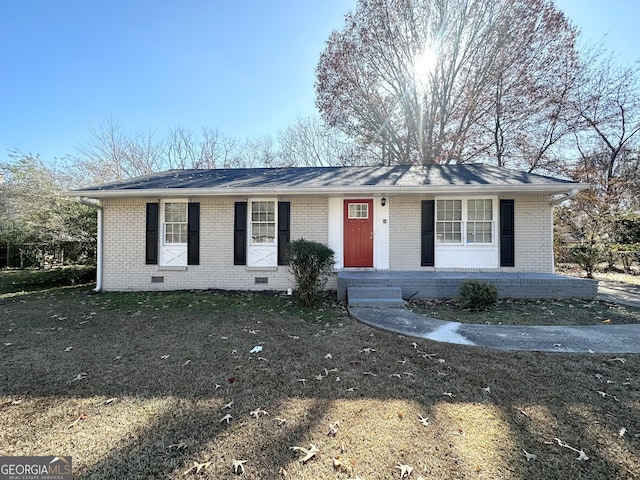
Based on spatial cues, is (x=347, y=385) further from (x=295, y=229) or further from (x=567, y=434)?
(x=295, y=229)

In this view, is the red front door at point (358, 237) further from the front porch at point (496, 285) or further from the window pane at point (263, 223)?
the window pane at point (263, 223)

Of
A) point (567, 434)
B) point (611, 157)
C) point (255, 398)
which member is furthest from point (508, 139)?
point (255, 398)

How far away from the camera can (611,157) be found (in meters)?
14.5

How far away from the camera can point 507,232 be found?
7637mm

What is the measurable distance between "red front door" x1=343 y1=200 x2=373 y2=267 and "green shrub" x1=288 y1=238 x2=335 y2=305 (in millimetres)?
1892

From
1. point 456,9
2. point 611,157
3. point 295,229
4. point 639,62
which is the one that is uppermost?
point 456,9

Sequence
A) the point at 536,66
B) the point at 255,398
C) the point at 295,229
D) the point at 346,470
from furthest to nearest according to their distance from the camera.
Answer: the point at 536,66
the point at 295,229
the point at 255,398
the point at 346,470

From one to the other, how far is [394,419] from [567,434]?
1.24 meters

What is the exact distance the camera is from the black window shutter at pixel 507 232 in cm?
763

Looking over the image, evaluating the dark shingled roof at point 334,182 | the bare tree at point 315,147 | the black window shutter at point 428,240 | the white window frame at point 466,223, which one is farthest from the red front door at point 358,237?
the bare tree at point 315,147

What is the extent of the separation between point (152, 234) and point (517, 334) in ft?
28.5

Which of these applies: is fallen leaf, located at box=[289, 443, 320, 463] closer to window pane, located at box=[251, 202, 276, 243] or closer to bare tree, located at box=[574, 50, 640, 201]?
window pane, located at box=[251, 202, 276, 243]

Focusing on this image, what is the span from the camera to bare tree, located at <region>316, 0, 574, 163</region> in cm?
1355
